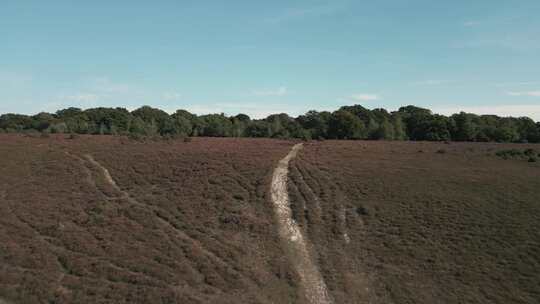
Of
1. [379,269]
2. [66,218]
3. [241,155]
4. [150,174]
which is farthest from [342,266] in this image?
[241,155]

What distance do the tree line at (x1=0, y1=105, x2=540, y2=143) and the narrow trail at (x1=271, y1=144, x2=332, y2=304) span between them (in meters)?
44.1

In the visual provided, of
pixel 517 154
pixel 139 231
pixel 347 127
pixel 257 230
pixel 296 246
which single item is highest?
pixel 347 127

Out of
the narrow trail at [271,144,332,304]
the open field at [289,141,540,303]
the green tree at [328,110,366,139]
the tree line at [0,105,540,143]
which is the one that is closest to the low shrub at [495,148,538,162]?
the open field at [289,141,540,303]

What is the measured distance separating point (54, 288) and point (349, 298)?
14657 mm

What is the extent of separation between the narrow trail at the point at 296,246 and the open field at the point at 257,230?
211mm

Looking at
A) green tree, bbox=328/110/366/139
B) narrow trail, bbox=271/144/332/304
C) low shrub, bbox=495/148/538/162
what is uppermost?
green tree, bbox=328/110/366/139

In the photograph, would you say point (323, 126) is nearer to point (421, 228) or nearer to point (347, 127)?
point (347, 127)

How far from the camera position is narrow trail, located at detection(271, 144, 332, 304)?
2078 centimetres

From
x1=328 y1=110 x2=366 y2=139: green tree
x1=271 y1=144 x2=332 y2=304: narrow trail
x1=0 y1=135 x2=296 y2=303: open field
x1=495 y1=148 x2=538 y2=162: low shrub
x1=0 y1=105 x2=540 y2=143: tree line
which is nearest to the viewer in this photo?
x1=0 y1=135 x2=296 y2=303: open field

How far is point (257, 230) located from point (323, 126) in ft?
257

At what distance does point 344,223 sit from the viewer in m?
30.0

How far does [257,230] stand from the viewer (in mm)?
27828

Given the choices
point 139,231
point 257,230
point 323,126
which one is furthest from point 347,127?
point 139,231

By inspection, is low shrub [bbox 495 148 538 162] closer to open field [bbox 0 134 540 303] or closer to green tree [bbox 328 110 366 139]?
open field [bbox 0 134 540 303]
